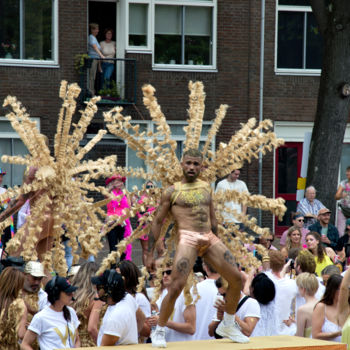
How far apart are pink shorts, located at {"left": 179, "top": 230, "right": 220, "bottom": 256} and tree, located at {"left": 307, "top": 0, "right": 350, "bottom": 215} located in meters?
9.45

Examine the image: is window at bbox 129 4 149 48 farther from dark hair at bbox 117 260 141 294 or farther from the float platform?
Answer: the float platform

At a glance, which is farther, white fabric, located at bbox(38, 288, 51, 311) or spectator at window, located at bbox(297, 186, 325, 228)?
spectator at window, located at bbox(297, 186, 325, 228)

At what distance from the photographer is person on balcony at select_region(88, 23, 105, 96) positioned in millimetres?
19688

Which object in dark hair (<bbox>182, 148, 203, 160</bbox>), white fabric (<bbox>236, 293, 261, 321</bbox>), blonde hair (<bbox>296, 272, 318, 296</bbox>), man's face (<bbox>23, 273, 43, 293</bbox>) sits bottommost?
white fabric (<bbox>236, 293, 261, 321</bbox>)

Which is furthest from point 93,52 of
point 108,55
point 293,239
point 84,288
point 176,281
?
point 176,281

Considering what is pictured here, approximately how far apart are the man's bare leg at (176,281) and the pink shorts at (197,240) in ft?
0.13

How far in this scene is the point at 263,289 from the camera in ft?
27.3

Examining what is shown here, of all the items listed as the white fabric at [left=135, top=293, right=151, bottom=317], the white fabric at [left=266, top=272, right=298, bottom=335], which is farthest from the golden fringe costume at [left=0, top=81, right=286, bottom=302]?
the white fabric at [left=266, top=272, right=298, bottom=335]

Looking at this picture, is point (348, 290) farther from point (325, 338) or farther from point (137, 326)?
point (137, 326)

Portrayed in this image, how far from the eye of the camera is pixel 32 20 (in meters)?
19.9

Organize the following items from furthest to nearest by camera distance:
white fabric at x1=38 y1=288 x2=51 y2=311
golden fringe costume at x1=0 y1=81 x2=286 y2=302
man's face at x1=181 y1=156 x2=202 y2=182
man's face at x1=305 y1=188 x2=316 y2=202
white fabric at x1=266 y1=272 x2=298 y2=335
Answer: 1. man's face at x1=305 y1=188 x2=316 y2=202
2. white fabric at x1=266 y1=272 x2=298 y2=335
3. white fabric at x1=38 y1=288 x2=51 y2=311
4. golden fringe costume at x1=0 y1=81 x2=286 y2=302
5. man's face at x1=181 y1=156 x2=202 y2=182

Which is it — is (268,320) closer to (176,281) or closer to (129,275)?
(129,275)

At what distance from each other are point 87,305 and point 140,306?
0.51 metres

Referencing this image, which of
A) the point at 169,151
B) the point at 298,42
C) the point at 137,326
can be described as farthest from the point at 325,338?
the point at 298,42
